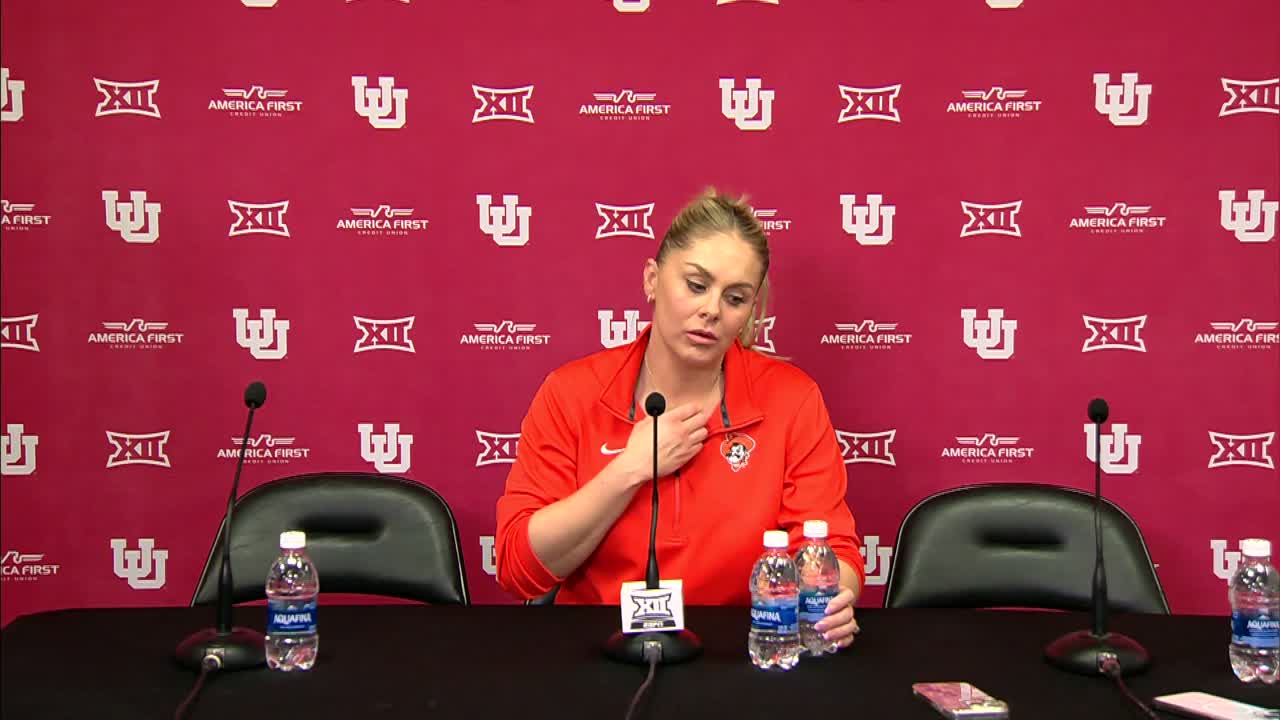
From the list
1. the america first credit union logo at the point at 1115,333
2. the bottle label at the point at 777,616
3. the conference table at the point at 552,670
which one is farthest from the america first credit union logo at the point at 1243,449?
the bottle label at the point at 777,616

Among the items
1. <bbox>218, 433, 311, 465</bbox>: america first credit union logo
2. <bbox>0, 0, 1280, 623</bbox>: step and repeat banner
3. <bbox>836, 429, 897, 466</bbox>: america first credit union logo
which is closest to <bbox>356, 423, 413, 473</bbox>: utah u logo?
<bbox>0, 0, 1280, 623</bbox>: step and repeat banner

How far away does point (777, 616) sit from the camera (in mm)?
1698

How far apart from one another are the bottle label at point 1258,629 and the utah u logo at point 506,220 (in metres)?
1.80

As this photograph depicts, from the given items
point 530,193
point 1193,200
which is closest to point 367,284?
point 530,193

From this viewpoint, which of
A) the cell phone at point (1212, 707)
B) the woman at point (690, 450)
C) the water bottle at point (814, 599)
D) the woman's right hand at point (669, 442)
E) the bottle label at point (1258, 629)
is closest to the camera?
the cell phone at point (1212, 707)

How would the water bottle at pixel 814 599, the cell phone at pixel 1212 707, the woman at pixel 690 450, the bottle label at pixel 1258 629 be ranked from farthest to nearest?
the woman at pixel 690 450
the water bottle at pixel 814 599
the bottle label at pixel 1258 629
the cell phone at pixel 1212 707

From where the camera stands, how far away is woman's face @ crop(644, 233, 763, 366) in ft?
7.38

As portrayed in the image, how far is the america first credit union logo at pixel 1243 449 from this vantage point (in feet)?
9.54

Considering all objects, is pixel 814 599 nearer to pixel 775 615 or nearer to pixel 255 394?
pixel 775 615

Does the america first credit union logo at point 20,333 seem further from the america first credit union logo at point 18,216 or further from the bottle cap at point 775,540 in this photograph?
the bottle cap at point 775,540

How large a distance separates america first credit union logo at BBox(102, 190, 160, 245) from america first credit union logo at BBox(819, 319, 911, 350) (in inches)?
67.1

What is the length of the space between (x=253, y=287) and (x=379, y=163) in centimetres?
44

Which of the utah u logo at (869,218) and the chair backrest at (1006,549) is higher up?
the utah u logo at (869,218)

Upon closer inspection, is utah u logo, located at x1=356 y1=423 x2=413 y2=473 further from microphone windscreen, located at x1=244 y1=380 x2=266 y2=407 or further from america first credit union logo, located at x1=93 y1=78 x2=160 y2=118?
microphone windscreen, located at x1=244 y1=380 x2=266 y2=407
